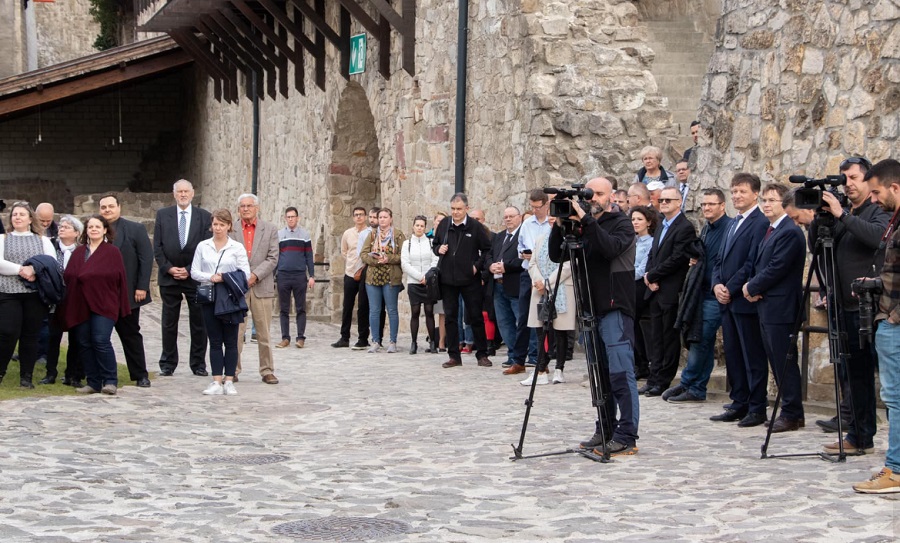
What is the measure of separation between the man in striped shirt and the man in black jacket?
9.58 ft

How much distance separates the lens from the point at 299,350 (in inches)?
545

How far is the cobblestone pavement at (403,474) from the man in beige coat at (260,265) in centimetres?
83

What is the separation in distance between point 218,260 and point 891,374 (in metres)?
5.62

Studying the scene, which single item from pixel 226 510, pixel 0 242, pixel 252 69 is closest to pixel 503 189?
pixel 0 242

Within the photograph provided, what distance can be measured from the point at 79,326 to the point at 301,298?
16.2 ft

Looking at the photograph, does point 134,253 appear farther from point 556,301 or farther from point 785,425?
point 785,425

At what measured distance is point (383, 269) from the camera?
1303 centimetres

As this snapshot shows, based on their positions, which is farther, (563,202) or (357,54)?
(357,54)

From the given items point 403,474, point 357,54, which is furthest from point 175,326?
point 357,54

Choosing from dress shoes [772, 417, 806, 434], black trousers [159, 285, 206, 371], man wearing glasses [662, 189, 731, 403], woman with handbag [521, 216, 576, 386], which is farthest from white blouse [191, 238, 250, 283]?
dress shoes [772, 417, 806, 434]

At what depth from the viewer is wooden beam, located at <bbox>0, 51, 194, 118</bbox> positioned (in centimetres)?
2577

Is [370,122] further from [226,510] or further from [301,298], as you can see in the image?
[226,510]

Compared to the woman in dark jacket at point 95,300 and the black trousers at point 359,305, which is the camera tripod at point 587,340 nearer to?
the woman in dark jacket at point 95,300

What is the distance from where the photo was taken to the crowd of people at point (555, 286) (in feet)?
21.7
